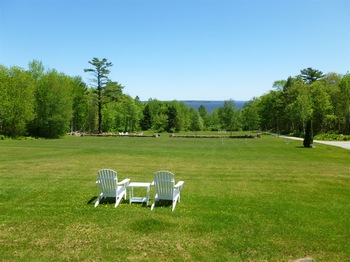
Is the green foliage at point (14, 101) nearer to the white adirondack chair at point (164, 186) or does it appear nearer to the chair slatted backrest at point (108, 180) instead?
the chair slatted backrest at point (108, 180)

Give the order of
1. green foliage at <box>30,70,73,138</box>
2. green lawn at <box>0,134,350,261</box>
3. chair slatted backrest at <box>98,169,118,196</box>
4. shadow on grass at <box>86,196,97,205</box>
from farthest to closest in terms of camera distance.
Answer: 1. green foliage at <box>30,70,73,138</box>
2. shadow on grass at <box>86,196,97,205</box>
3. chair slatted backrest at <box>98,169,118,196</box>
4. green lawn at <box>0,134,350,261</box>

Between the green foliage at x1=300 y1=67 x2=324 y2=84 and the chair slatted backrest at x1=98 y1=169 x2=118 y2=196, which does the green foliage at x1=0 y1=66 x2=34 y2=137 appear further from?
the green foliage at x1=300 y1=67 x2=324 y2=84

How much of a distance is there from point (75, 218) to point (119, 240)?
7.07 feet

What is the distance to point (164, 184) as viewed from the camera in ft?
30.9

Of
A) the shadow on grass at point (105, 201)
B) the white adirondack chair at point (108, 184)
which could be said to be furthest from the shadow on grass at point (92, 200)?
the white adirondack chair at point (108, 184)

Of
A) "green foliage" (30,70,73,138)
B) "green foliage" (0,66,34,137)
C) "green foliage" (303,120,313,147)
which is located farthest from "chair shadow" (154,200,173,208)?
"green foliage" (30,70,73,138)

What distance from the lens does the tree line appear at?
43.2 m

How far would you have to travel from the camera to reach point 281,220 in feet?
28.1

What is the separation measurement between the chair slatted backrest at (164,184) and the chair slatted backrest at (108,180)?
4.49 ft

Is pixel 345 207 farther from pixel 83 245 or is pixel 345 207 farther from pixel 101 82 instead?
pixel 101 82

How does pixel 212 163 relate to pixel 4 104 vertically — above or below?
below

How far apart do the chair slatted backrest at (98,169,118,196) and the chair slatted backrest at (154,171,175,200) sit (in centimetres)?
137

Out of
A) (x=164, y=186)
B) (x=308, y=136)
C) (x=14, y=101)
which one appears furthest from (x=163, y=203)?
(x=14, y=101)

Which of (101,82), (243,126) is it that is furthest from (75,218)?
(243,126)
